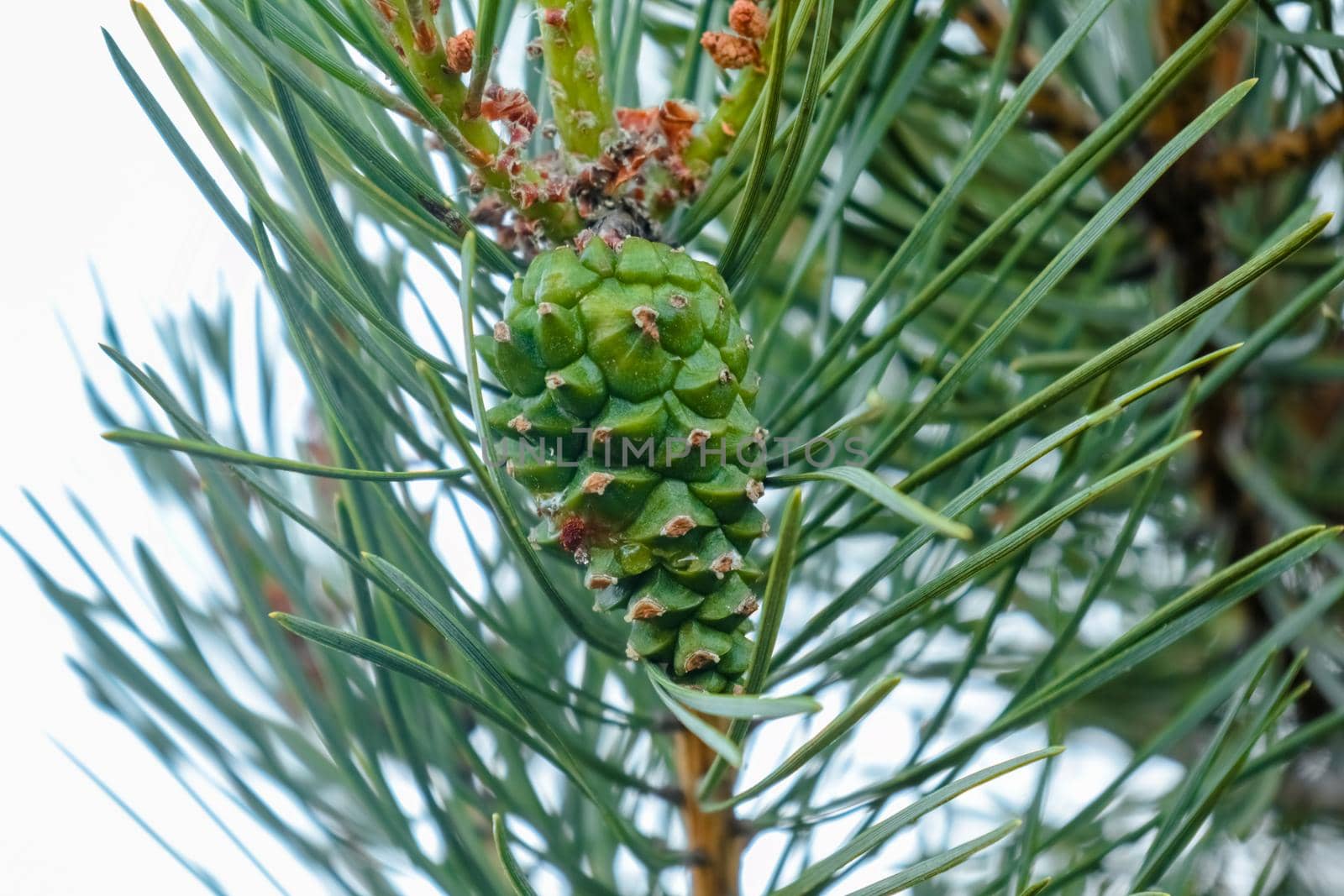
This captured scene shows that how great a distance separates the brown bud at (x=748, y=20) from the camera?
0.37 meters

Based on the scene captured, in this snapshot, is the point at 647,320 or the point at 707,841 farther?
the point at 707,841

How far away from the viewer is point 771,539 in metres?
0.62

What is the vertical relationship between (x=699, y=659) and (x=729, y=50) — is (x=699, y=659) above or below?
below

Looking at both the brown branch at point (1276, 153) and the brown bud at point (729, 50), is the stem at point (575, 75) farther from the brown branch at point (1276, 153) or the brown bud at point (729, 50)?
the brown branch at point (1276, 153)

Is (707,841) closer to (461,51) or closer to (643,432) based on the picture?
(643,432)

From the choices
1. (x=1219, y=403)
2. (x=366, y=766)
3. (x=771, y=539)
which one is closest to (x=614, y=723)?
(x=366, y=766)

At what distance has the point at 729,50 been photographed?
0.37 metres

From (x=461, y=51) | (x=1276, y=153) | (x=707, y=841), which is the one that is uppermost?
(x=1276, y=153)

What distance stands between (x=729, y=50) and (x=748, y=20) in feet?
0.04

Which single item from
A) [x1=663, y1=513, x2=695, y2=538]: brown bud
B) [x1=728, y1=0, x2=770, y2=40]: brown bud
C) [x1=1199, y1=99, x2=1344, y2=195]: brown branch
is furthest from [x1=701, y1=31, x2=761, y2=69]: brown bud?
[x1=1199, y1=99, x2=1344, y2=195]: brown branch

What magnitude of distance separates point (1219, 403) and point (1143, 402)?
118 millimetres

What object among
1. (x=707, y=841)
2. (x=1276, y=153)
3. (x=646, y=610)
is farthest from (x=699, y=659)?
(x=1276, y=153)

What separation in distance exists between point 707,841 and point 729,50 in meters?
0.30

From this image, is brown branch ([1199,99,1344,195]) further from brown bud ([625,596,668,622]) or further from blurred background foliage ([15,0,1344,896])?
brown bud ([625,596,668,622])
